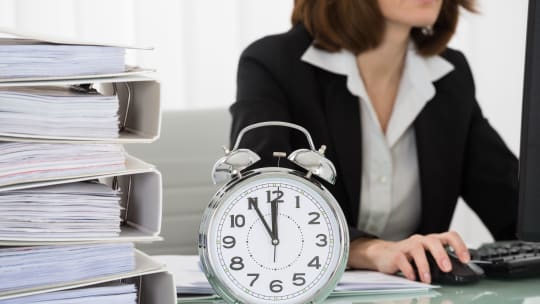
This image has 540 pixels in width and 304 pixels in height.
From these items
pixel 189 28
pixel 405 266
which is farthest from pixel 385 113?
pixel 189 28

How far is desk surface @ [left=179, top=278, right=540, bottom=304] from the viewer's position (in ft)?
3.68

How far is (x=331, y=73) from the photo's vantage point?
72.5 inches

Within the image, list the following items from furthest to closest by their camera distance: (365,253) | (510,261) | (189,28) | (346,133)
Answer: (189,28)
(346,133)
(365,253)
(510,261)

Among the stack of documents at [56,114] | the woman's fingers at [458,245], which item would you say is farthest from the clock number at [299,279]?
the woman's fingers at [458,245]

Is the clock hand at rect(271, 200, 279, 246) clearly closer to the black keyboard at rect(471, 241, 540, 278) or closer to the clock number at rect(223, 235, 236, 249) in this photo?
the clock number at rect(223, 235, 236, 249)

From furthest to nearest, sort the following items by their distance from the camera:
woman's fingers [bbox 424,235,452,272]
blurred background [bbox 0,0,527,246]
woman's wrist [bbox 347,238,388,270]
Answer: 1. blurred background [bbox 0,0,527,246]
2. woman's wrist [bbox 347,238,388,270]
3. woman's fingers [bbox 424,235,452,272]

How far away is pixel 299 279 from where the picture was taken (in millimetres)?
964

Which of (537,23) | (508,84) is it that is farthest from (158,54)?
(537,23)

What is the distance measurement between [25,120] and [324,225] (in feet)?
1.12

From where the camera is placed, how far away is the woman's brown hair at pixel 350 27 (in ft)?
6.04

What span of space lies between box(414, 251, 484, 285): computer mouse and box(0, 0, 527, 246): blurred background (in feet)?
4.74

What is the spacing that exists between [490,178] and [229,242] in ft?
3.39

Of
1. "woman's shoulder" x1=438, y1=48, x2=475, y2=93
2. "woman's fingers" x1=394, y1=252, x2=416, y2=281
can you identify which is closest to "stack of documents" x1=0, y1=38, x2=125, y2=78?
"woman's fingers" x1=394, y1=252, x2=416, y2=281

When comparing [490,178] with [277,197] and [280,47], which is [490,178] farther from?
[277,197]
